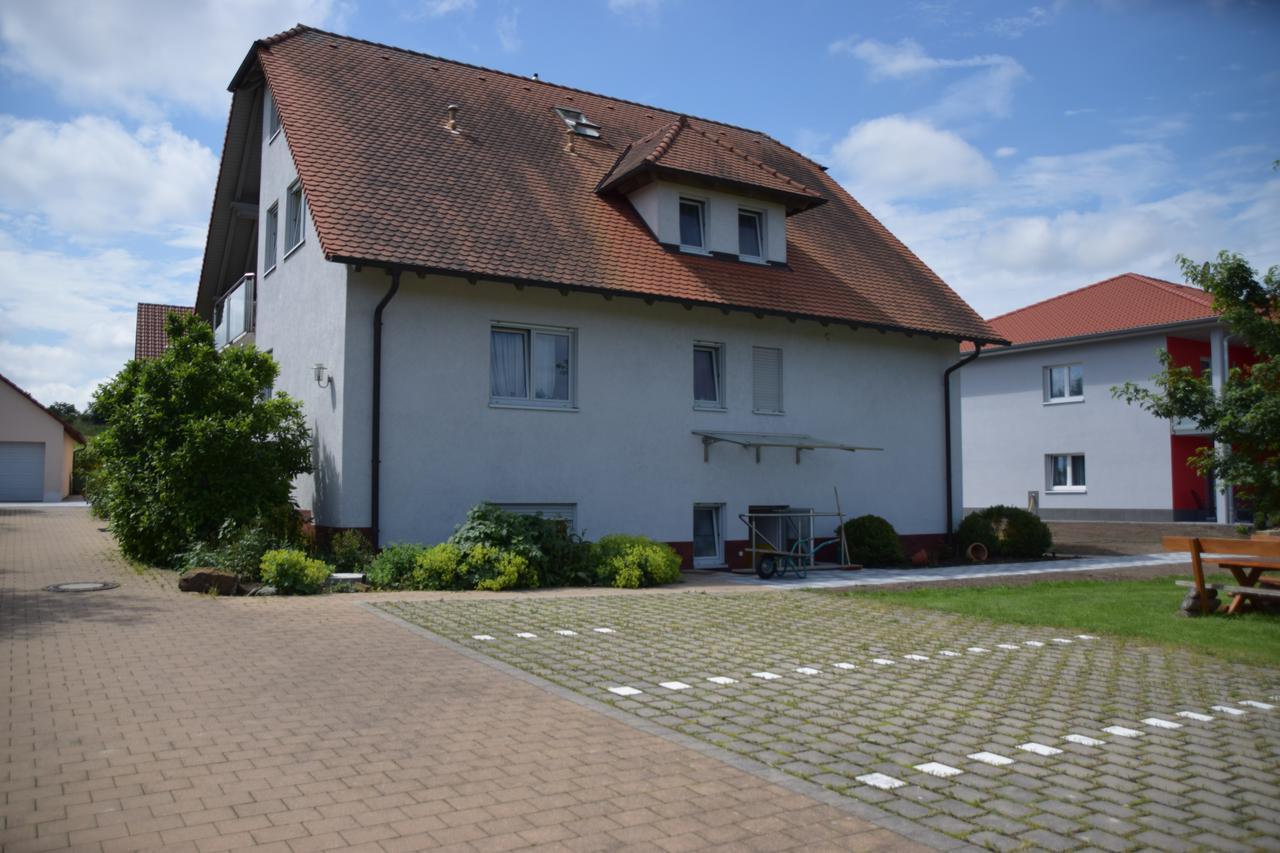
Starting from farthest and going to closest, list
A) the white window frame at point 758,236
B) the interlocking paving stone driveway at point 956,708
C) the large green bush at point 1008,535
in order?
1. the large green bush at point 1008,535
2. the white window frame at point 758,236
3. the interlocking paving stone driveway at point 956,708

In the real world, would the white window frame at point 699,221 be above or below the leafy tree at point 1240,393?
above

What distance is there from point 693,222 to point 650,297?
3.30m

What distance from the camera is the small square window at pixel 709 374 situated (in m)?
18.0

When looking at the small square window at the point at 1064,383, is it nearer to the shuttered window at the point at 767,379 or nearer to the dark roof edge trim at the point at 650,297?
the dark roof edge trim at the point at 650,297

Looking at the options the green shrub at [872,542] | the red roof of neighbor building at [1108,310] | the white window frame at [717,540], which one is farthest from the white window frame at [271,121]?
the red roof of neighbor building at [1108,310]

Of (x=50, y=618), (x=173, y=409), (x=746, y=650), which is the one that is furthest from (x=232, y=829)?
(x=173, y=409)

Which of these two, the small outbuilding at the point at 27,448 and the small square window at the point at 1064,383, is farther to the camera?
the small outbuilding at the point at 27,448

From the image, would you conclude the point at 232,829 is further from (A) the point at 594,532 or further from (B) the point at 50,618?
(A) the point at 594,532

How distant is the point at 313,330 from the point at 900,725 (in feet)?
42.3

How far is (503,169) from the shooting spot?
17953mm

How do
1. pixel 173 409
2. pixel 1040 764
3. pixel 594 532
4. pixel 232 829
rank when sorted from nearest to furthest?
pixel 232 829 → pixel 1040 764 → pixel 173 409 → pixel 594 532

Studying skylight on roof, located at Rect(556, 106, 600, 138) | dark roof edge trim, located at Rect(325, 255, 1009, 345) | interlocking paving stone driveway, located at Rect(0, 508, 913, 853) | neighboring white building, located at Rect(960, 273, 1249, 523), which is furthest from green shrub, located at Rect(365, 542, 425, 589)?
neighboring white building, located at Rect(960, 273, 1249, 523)

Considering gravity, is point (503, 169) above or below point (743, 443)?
above

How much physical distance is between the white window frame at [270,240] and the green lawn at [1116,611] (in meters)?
13.4
